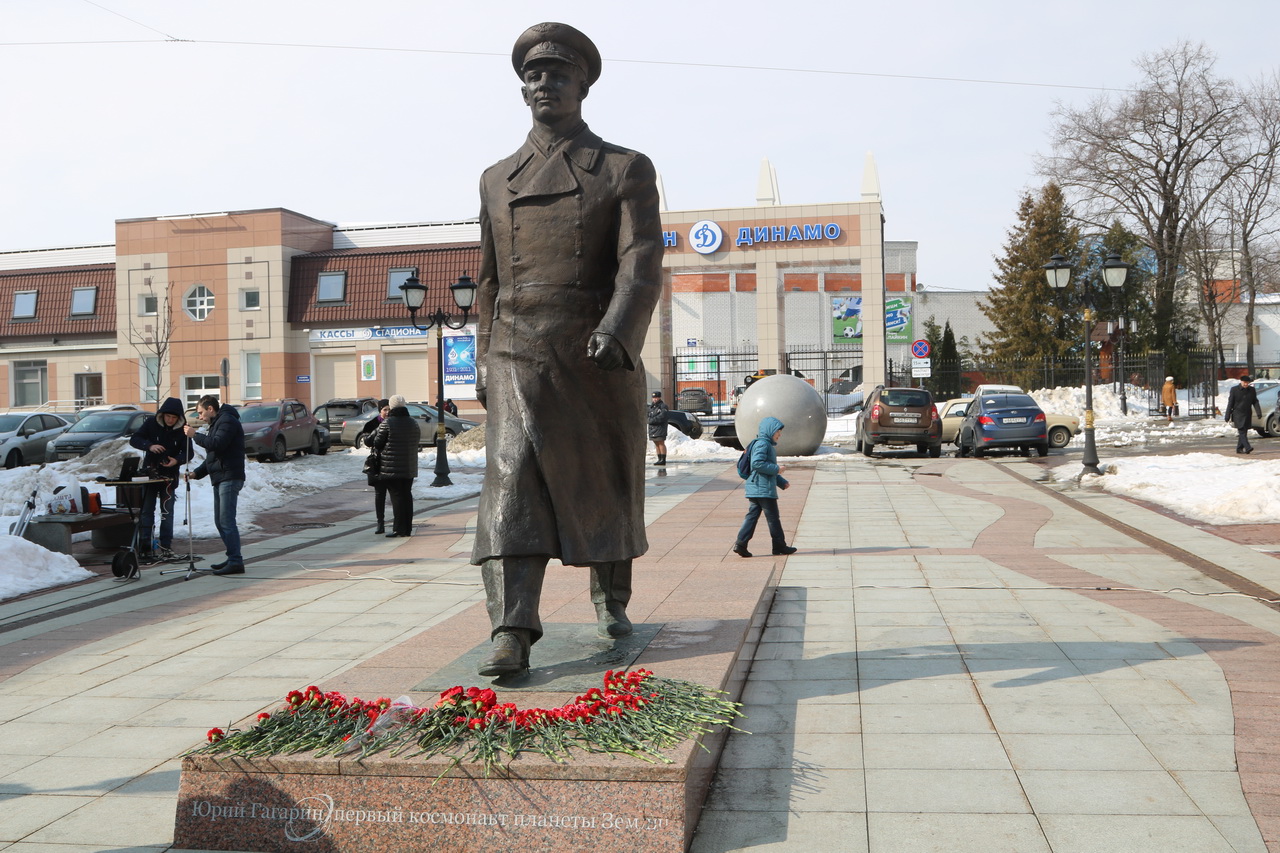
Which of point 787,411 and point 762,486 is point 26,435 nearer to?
point 787,411

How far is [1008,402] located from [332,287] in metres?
29.2

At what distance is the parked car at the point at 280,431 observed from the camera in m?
25.5

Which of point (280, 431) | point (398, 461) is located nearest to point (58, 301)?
point (280, 431)

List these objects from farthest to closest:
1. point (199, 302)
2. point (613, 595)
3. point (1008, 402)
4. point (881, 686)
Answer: point (199, 302) < point (1008, 402) < point (881, 686) < point (613, 595)

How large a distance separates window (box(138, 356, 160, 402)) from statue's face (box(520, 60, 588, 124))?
148 feet

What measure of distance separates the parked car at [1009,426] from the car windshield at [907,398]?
1.16m

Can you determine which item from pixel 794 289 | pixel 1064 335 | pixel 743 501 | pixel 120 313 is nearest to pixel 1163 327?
pixel 1064 335

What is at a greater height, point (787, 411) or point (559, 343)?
point (559, 343)

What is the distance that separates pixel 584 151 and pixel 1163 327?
48.3m

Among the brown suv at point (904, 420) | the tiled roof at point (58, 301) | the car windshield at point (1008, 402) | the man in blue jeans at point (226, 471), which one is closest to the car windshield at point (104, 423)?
the man in blue jeans at point (226, 471)

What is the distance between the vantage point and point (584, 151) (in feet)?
14.9

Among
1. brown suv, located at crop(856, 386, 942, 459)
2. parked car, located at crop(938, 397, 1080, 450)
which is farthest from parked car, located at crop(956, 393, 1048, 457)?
parked car, located at crop(938, 397, 1080, 450)

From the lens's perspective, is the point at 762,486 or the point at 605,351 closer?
the point at 605,351

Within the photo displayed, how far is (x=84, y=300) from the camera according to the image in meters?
46.8
